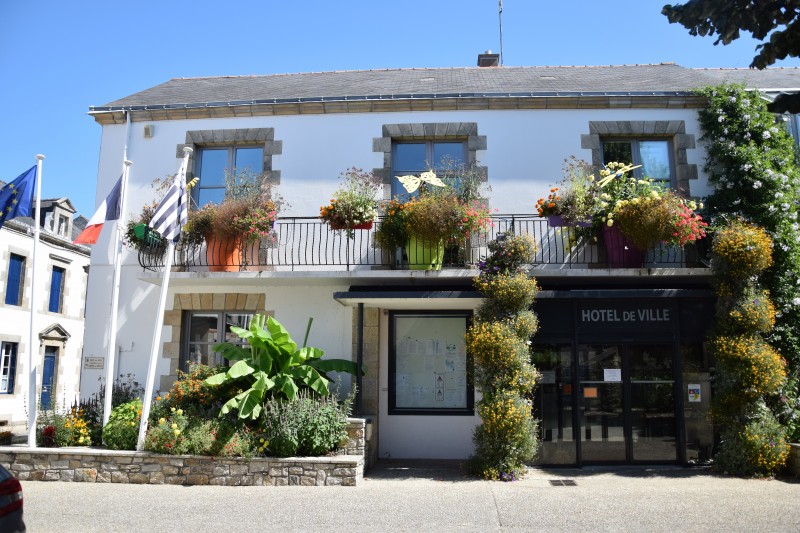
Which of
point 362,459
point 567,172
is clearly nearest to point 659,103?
point 567,172

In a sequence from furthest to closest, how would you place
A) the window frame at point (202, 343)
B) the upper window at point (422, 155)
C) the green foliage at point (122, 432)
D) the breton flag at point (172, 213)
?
the upper window at point (422, 155), the window frame at point (202, 343), the breton flag at point (172, 213), the green foliage at point (122, 432)

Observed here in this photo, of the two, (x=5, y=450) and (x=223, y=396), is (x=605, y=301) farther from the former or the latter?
(x=5, y=450)

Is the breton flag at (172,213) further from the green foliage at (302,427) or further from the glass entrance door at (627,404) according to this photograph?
the glass entrance door at (627,404)

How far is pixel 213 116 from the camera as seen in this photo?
37.7 ft

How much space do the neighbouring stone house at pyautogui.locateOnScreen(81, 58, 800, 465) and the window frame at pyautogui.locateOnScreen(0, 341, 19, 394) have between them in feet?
40.0

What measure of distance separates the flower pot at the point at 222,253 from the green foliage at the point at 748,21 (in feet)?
24.1

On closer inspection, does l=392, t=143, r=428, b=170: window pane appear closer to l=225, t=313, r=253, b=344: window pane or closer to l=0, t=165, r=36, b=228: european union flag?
l=225, t=313, r=253, b=344: window pane

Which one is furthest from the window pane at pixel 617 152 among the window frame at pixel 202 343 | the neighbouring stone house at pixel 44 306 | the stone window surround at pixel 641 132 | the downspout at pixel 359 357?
the neighbouring stone house at pixel 44 306

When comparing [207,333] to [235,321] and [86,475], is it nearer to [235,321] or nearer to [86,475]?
[235,321]

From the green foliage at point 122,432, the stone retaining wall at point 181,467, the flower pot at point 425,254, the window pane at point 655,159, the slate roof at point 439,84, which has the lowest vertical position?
the stone retaining wall at point 181,467

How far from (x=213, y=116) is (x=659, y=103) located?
7.67 metres

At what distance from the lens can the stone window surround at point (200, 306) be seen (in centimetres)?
1071

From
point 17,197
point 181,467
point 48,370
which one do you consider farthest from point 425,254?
point 48,370

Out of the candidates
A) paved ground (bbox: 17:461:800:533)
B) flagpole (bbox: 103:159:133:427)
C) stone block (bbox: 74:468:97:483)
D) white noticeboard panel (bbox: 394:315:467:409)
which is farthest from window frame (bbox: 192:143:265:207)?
paved ground (bbox: 17:461:800:533)
